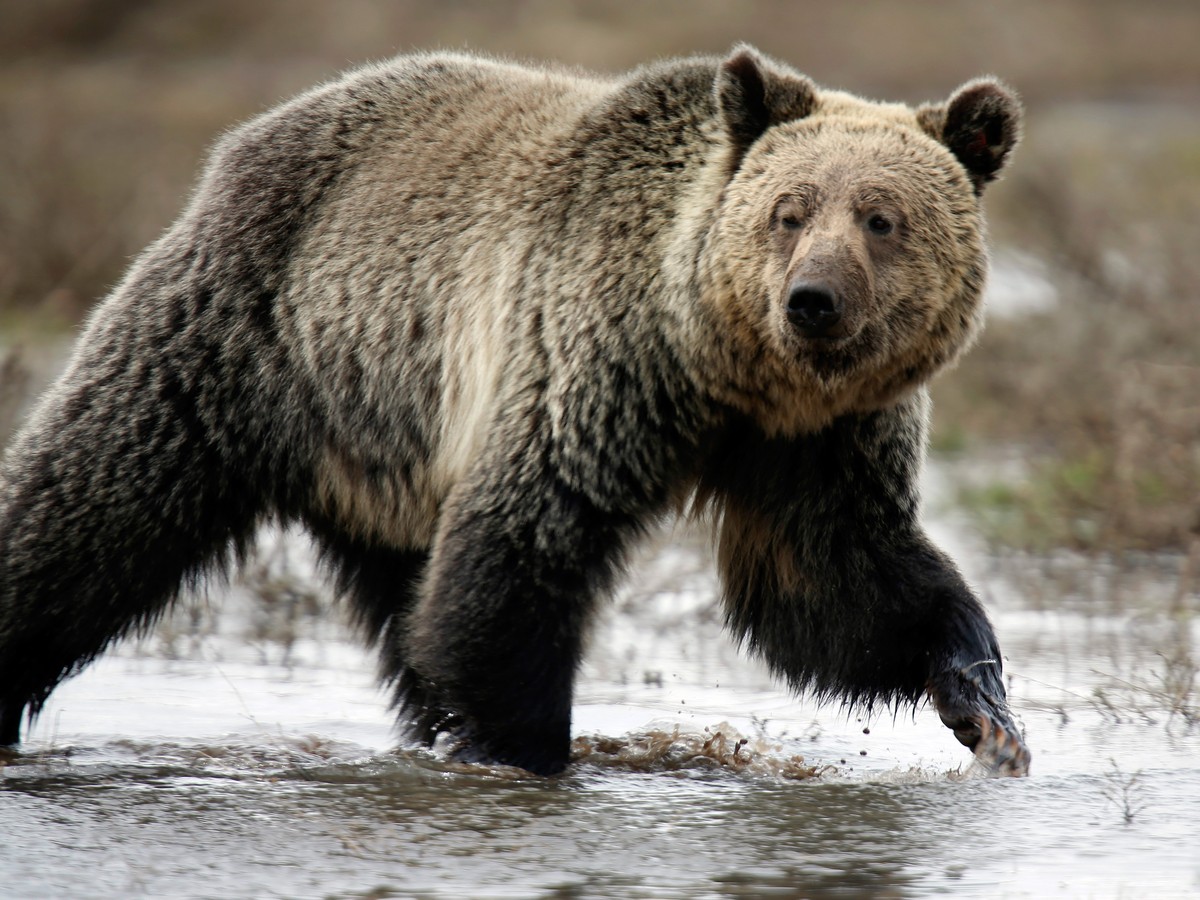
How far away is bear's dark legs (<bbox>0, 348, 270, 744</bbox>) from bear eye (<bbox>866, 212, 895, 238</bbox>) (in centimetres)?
218

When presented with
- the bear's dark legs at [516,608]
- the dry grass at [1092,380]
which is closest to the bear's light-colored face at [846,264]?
the bear's dark legs at [516,608]

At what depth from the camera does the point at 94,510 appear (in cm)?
567

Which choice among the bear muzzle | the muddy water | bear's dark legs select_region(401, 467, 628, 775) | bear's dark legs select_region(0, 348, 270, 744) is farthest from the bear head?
bear's dark legs select_region(0, 348, 270, 744)

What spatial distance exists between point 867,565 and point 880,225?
1.05 metres

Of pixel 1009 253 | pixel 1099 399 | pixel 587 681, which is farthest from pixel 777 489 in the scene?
pixel 1009 253

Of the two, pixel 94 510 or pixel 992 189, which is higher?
pixel 992 189

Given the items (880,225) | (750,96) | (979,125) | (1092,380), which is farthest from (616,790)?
(1092,380)

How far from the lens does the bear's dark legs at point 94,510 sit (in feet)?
18.6

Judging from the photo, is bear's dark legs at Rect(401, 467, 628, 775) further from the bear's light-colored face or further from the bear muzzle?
the bear muzzle

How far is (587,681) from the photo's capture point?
6.84 meters

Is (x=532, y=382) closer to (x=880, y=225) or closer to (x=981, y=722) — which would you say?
(x=880, y=225)

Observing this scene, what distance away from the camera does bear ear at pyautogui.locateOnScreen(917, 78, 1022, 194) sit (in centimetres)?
524

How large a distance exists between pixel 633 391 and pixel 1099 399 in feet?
19.8

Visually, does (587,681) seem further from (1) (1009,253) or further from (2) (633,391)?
(1) (1009,253)
